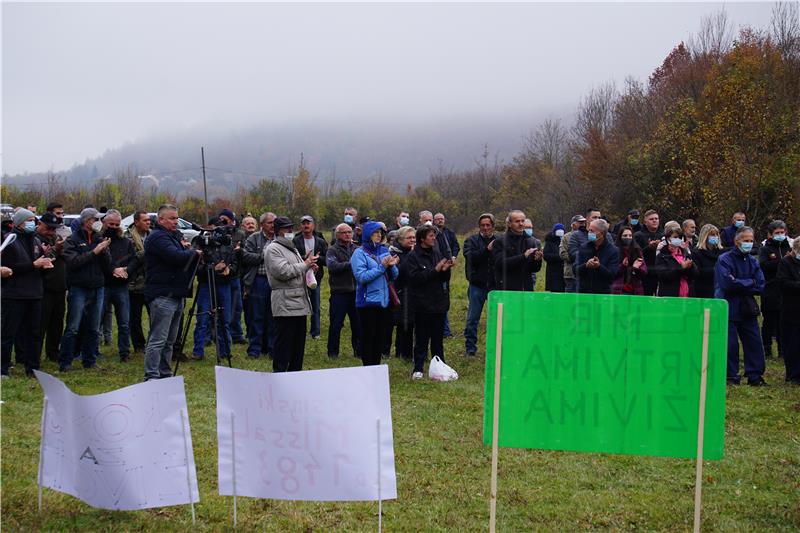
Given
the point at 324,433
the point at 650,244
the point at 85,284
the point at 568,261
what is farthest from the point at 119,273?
the point at 650,244

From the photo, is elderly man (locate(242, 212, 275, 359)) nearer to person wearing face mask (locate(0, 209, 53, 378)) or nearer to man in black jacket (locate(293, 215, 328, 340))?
man in black jacket (locate(293, 215, 328, 340))

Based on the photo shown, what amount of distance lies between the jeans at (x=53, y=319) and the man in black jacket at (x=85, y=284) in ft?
1.30

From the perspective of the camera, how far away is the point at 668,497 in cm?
642

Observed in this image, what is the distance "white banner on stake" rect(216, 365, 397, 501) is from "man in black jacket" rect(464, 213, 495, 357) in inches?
296

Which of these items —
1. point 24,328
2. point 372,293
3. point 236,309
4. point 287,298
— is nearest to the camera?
point 287,298

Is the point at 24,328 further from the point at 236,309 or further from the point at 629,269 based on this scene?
the point at 629,269

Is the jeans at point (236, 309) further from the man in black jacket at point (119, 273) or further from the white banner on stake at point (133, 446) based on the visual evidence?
the white banner on stake at point (133, 446)

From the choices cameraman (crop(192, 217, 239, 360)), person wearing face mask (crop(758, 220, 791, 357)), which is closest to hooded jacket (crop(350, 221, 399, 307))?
cameraman (crop(192, 217, 239, 360))

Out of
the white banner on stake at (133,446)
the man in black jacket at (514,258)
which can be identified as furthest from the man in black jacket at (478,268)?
the white banner on stake at (133,446)

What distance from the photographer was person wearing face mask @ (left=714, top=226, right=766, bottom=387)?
10812 millimetres

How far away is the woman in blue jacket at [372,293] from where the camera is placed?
10.8 metres

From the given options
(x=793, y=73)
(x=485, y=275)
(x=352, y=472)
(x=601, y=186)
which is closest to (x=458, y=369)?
(x=485, y=275)

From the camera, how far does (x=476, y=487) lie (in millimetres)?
6625

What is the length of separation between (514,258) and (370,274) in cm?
256
